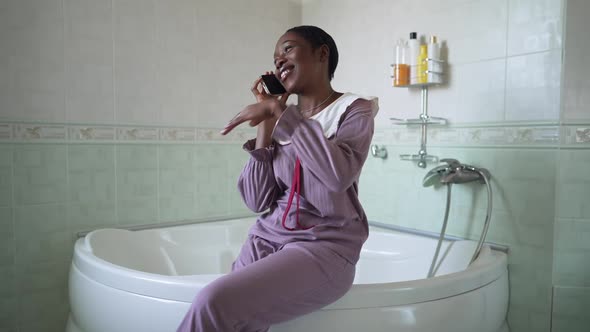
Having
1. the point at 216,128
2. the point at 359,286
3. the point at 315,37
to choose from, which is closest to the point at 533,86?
the point at 315,37

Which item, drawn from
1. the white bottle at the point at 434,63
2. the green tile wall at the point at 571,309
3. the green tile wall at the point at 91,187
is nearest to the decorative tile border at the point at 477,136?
the white bottle at the point at 434,63

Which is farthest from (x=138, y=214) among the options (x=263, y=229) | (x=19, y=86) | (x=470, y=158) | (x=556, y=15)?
(x=556, y=15)

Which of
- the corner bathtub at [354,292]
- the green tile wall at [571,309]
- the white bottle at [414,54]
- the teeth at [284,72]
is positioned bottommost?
the green tile wall at [571,309]

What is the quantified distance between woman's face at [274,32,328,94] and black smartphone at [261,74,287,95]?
0.11 metres

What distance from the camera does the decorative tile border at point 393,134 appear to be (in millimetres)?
1657

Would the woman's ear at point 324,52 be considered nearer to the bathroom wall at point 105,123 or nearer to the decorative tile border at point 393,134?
the decorative tile border at point 393,134

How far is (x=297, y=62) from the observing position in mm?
1210

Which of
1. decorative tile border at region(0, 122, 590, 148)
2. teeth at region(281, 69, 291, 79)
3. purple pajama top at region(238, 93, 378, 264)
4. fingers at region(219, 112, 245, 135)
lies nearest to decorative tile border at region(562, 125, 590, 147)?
decorative tile border at region(0, 122, 590, 148)

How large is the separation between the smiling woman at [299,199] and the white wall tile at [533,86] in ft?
2.86

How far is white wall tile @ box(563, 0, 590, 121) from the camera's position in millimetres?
1541

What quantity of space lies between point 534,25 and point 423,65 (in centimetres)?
47

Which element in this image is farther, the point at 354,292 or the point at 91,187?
the point at 91,187

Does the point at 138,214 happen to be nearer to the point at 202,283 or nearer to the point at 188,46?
the point at 188,46

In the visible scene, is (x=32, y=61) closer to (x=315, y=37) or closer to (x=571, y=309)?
(x=315, y=37)
